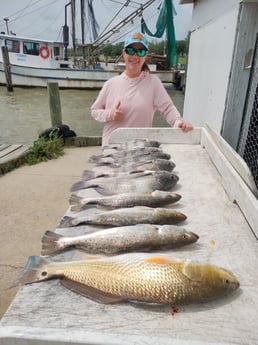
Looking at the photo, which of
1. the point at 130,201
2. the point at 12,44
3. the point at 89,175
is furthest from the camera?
the point at 12,44

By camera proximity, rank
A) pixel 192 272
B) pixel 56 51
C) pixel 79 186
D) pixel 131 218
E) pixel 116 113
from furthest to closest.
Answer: pixel 56 51, pixel 116 113, pixel 79 186, pixel 131 218, pixel 192 272

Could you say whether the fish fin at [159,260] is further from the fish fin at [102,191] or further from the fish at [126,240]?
the fish fin at [102,191]

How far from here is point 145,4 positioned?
19703mm

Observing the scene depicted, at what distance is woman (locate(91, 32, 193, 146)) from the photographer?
2865 mm

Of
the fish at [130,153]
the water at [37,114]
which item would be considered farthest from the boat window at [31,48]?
the fish at [130,153]

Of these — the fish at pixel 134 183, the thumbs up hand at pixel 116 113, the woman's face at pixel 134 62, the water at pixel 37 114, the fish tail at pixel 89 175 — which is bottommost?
the water at pixel 37 114

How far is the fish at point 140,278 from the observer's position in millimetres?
1059

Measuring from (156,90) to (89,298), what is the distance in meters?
2.36

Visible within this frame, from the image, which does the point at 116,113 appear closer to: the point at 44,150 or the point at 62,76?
the point at 44,150

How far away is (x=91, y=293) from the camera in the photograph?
110 cm

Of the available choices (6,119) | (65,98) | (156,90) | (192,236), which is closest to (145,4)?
(65,98)

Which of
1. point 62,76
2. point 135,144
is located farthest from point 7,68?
point 135,144

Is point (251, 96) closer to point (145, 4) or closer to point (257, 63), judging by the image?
point (257, 63)

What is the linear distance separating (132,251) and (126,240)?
6 centimetres
